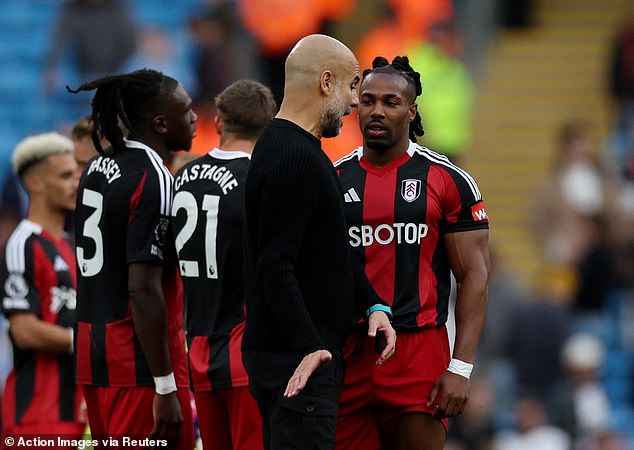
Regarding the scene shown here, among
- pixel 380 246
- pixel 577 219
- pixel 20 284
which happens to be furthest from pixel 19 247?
pixel 577 219

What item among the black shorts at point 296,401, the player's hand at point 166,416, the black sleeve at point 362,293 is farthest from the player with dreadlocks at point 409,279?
the player's hand at point 166,416

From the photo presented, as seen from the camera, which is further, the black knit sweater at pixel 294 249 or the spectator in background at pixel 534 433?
the spectator in background at pixel 534 433

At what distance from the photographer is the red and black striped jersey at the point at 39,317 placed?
781cm

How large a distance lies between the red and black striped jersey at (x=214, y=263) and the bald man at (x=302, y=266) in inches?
29.0

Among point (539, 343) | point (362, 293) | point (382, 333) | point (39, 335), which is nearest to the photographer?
point (382, 333)

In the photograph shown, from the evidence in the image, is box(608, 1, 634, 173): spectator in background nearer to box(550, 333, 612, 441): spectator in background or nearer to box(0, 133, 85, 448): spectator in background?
box(550, 333, 612, 441): spectator in background

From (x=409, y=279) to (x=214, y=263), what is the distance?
0.88 metres

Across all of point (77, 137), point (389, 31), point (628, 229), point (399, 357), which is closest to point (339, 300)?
point (399, 357)

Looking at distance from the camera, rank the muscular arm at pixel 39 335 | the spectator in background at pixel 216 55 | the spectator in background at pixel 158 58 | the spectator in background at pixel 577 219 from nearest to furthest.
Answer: the muscular arm at pixel 39 335 → the spectator in background at pixel 577 219 → the spectator in background at pixel 216 55 → the spectator in background at pixel 158 58

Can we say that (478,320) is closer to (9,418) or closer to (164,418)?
(164,418)

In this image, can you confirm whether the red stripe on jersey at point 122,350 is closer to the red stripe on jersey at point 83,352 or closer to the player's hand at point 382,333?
the red stripe on jersey at point 83,352

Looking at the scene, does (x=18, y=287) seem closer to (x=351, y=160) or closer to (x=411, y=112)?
(x=351, y=160)

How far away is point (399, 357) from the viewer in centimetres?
652

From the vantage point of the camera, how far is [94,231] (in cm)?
687
